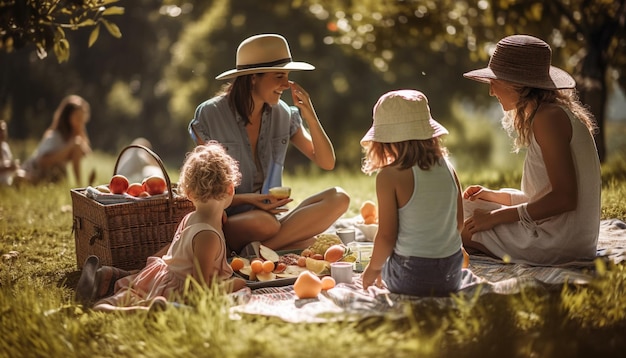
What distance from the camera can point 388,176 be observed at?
413 centimetres

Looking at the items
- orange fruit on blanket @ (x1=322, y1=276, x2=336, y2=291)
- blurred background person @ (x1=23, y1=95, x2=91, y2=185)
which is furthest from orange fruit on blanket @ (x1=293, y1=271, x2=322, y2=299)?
blurred background person @ (x1=23, y1=95, x2=91, y2=185)

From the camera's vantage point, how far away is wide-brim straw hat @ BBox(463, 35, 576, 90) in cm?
485

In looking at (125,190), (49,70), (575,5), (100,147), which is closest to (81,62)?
(49,70)

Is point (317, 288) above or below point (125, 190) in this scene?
below

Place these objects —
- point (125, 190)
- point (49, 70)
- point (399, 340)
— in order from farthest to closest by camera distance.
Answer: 1. point (49, 70)
2. point (125, 190)
3. point (399, 340)

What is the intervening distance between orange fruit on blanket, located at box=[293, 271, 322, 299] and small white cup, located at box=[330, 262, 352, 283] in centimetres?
32

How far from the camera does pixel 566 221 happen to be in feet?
15.9

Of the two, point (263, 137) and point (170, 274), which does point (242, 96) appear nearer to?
point (263, 137)

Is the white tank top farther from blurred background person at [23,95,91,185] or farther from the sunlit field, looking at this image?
blurred background person at [23,95,91,185]

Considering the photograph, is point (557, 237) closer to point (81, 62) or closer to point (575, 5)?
point (575, 5)

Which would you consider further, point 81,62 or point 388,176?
point 81,62

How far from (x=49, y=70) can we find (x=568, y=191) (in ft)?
70.4

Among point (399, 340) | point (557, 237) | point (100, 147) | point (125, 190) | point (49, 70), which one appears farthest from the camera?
point (100, 147)

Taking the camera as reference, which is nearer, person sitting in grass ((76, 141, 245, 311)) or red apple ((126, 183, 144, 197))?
person sitting in grass ((76, 141, 245, 311))
